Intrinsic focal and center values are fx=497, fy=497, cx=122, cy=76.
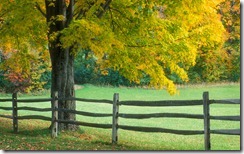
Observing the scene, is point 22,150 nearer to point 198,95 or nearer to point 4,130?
point 4,130

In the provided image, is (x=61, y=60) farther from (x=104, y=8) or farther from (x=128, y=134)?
(x=128, y=134)

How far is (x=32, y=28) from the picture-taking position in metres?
14.8

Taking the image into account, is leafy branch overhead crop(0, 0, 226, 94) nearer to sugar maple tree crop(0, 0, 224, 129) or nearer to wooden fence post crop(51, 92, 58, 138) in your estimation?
sugar maple tree crop(0, 0, 224, 129)

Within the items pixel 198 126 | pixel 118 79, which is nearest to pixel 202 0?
pixel 198 126

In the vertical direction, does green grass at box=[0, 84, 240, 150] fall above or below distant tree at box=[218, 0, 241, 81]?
below

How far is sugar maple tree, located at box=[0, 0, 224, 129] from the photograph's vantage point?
45.2 feet

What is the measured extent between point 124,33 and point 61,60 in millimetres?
2137

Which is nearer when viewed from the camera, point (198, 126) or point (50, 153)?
point (50, 153)

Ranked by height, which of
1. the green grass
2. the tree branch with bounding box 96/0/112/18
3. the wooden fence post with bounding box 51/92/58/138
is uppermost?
the tree branch with bounding box 96/0/112/18

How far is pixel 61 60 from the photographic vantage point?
49.7ft

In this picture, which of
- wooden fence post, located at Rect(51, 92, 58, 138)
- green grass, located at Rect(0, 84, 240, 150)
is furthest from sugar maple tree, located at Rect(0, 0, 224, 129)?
green grass, located at Rect(0, 84, 240, 150)

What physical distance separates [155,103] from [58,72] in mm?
4339

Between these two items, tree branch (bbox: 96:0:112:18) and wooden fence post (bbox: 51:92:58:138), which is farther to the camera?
tree branch (bbox: 96:0:112:18)

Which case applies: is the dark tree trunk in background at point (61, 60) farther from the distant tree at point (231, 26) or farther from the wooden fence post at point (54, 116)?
the distant tree at point (231, 26)
